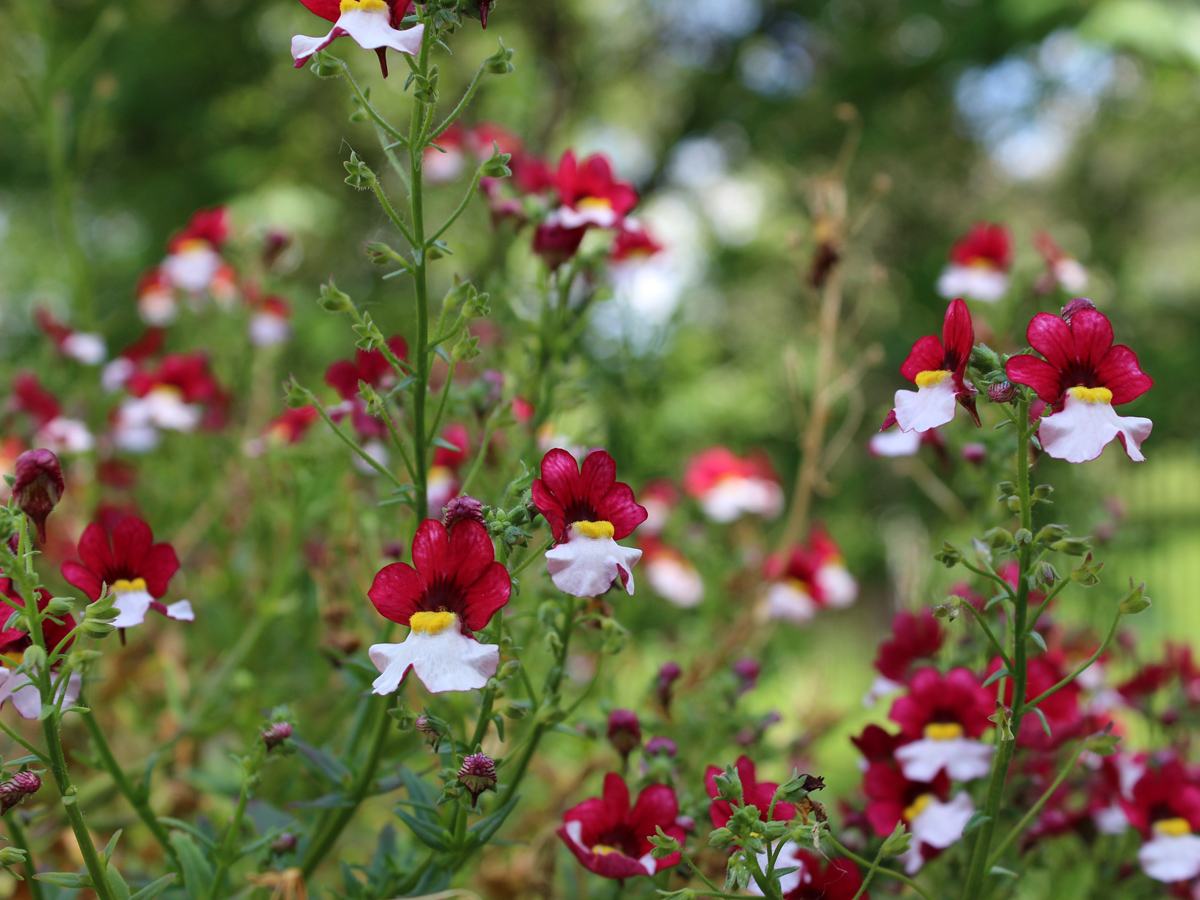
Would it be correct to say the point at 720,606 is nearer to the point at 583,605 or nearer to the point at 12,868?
the point at 583,605

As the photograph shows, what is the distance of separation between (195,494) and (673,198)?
16.2ft

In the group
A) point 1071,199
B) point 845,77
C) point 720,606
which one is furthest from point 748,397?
point 1071,199

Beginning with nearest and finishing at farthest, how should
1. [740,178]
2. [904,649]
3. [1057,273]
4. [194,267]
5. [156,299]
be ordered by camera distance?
[904,649] → [1057,273] → [194,267] → [156,299] → [740,178]

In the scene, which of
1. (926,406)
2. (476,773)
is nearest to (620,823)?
(476,773)

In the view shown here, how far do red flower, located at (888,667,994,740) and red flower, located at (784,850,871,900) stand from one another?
0.14 meters

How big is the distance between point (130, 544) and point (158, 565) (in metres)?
0.03

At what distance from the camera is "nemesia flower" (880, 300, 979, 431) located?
0.64 m

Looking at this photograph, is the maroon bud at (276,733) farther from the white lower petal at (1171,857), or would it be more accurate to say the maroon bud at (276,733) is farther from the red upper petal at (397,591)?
the white lower petal at (1171,857)

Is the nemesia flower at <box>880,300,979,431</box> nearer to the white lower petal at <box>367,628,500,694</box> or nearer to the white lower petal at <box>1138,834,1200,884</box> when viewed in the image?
the white lower petal at <box>367,628,500,694</box>

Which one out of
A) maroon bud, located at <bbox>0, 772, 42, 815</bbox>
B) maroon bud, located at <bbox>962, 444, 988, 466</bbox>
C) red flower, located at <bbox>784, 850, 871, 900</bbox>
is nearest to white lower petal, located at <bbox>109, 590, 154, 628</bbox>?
maroon bud, located at <bbox>0, 772, 42, 815</bbox>

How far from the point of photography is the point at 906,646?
969mm

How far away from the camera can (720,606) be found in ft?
5.23

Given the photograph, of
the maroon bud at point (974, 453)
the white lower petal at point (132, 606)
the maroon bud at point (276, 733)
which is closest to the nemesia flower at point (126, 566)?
the white lower petal at point (132, 606)

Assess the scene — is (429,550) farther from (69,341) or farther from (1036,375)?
(69,341)
